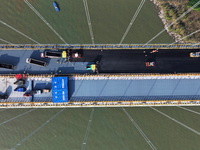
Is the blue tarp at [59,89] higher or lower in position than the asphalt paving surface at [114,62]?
lower

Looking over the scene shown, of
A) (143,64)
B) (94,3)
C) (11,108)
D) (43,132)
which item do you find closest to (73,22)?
(94,3)

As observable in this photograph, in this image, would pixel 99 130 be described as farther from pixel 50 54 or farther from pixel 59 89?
pixel 50 54

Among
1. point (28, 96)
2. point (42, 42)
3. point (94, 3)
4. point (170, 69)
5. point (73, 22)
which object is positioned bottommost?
point (28, 96)

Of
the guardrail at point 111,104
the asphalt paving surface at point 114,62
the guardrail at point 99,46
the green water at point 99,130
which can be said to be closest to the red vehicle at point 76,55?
the asphalt paving surface at point 114,62

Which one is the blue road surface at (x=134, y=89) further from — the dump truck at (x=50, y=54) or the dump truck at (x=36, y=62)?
the dump truck at (x=36, y=62)

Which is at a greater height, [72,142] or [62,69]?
[62,69]

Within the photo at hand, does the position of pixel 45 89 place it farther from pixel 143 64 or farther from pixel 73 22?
pixel 143 64
